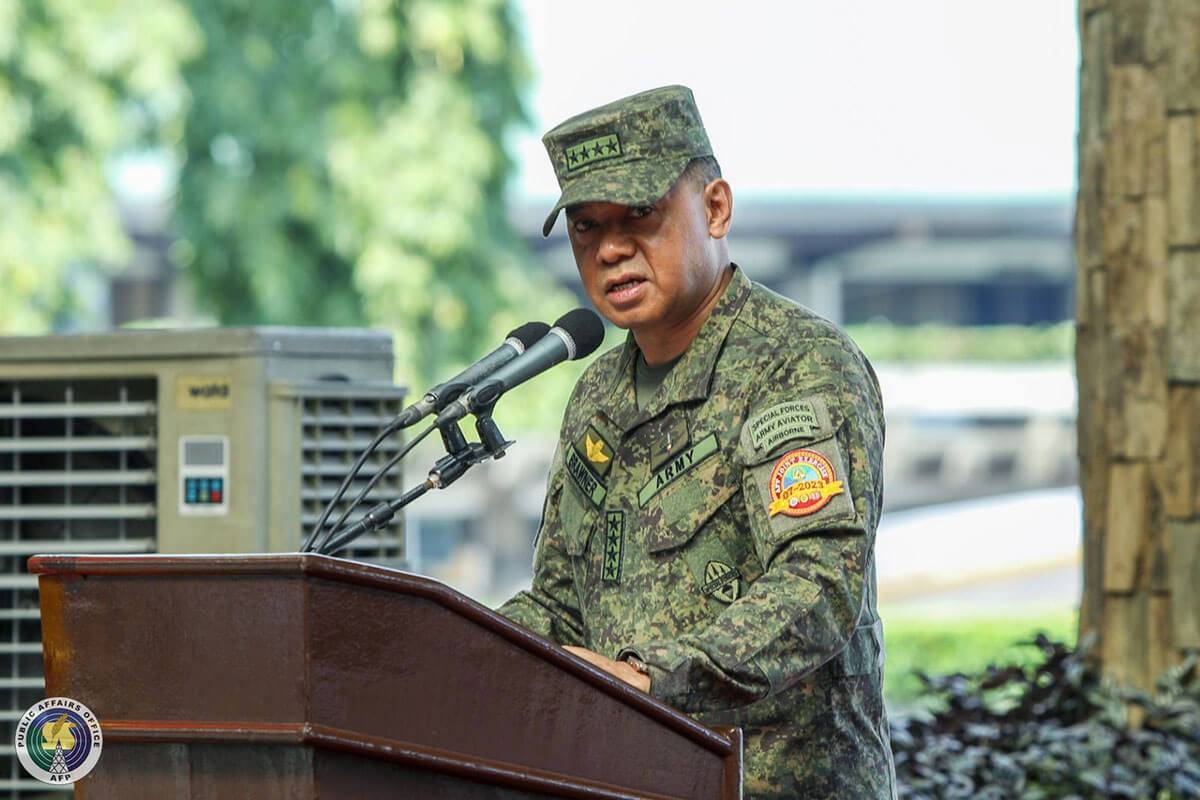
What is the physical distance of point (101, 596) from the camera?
6.04 feet

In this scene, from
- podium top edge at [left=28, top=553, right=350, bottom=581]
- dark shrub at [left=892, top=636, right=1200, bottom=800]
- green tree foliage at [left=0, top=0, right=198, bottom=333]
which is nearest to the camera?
podium top edge at [left=28, top=553, right=350, bottom=581]

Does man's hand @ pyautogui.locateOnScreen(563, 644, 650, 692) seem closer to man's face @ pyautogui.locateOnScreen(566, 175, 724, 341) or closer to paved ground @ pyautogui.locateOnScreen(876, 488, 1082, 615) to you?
man's face @ pyautogui.locateOnScreen(566, 175, 724, 341)

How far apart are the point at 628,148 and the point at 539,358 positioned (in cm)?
32

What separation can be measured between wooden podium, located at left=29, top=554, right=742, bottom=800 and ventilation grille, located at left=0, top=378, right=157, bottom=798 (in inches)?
94.4

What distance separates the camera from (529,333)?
2533 millimetres

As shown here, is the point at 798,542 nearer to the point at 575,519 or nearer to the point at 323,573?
the point at 575,519

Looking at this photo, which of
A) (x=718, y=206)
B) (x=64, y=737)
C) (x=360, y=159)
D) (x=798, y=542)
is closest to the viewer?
(x=64, y=737)

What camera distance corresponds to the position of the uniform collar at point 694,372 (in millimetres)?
2562

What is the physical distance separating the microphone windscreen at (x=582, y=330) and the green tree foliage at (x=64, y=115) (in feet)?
43.1

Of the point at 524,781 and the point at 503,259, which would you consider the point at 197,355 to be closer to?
the point at 524,781

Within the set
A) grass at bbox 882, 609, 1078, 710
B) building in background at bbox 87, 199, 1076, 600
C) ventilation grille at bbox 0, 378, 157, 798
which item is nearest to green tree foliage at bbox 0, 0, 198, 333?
building in background at bbox 87, 199, 1076, 600

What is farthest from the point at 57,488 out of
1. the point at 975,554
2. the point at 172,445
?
the point at 975,554

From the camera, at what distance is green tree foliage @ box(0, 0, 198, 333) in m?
15.0

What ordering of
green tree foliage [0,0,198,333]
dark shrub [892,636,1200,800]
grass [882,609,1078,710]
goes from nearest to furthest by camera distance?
dark shrub [892,636,1200,800], grass [882,609,1078,710], green tree foliage [0,0,198,333]
